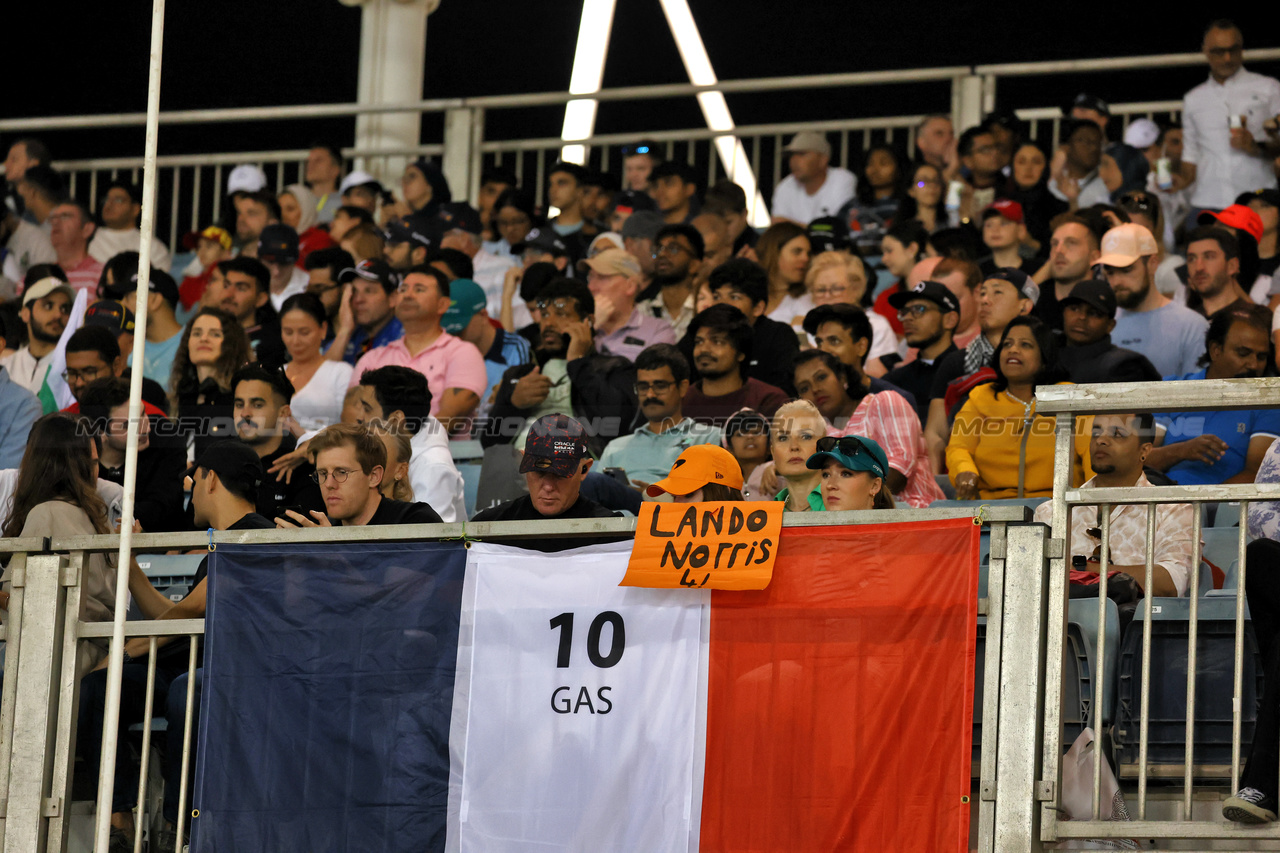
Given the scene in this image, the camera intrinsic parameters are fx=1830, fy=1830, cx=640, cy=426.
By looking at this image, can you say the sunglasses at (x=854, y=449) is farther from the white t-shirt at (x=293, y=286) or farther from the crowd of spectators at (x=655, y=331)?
the white t-shirt at (x=293, y=286)

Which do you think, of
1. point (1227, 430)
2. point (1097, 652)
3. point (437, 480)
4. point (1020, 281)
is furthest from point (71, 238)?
point (1097, 652)

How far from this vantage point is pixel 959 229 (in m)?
11.1

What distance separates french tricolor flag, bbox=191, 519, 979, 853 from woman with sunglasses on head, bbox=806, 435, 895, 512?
3.41ft

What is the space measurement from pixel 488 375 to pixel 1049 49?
491 inches

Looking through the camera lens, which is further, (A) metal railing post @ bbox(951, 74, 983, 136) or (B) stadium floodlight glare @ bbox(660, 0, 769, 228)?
(B) stadium floodlight glare @ bbox(660, 0, 769, 228)

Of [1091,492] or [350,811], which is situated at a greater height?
[1091,492]

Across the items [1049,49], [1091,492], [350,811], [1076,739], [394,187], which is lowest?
[350,811]

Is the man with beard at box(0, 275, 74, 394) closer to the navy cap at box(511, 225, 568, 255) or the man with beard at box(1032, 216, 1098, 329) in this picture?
the navy cap at box(511, 225, 568, 255)

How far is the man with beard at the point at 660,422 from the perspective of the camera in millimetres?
8797

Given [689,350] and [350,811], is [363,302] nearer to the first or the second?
[689,350]

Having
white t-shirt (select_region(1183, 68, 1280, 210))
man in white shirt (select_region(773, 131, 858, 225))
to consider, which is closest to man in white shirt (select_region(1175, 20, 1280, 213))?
white t-shirt (select_region(1183, 68, 1280, 210))

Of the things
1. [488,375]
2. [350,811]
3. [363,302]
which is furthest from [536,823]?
[363,302]

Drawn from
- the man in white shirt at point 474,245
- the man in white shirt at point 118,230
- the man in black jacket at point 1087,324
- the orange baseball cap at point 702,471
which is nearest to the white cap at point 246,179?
the man in white shirt at point 118,230

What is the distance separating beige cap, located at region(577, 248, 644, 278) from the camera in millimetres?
10672
